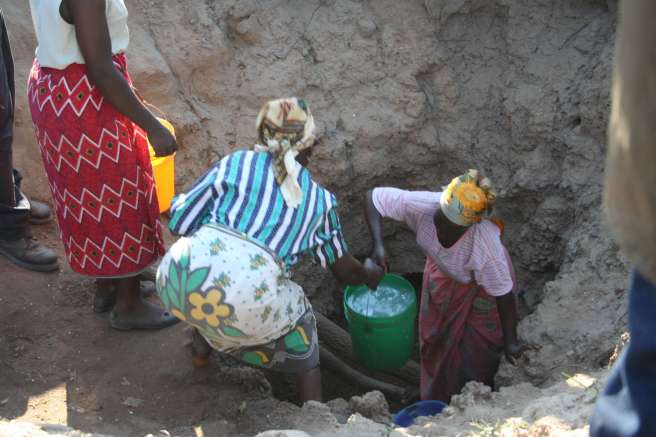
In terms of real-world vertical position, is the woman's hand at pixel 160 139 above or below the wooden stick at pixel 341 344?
above

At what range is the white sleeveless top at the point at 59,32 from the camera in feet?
8.93

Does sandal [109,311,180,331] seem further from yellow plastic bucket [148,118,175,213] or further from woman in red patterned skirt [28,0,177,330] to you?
yellow plastic bucket [148,118,175,213]

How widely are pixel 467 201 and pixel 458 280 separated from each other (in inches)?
20.7

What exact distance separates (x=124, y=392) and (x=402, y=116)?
2.30 metres

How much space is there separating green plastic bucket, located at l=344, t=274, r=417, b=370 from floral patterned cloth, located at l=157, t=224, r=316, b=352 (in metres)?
0.97

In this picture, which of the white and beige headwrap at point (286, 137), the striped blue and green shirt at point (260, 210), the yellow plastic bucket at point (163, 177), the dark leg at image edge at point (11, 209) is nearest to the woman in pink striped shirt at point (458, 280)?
the striped blue and green shirt at point (260, 210)

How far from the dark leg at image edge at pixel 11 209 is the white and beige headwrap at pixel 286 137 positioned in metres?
1.47

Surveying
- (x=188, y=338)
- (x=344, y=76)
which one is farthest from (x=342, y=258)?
(x=344, y=76)

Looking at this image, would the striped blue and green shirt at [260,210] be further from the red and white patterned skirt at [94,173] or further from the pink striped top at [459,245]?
the pink striped top at [459,245]

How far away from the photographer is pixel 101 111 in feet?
9.61

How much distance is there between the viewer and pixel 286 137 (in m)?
2.70

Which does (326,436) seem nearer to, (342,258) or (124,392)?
(342,258)

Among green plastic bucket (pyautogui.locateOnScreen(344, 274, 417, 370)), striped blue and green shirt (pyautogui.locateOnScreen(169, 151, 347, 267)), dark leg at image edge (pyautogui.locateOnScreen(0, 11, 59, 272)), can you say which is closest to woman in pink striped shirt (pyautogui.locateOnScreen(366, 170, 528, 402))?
green plastic bucket (pyautogui.locateOnScreen(344, 274, 417, 370))

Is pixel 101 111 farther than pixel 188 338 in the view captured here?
No
